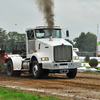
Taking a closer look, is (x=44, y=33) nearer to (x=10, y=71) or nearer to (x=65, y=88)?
(x=10, y=71)

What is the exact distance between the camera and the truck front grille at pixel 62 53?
15430mm

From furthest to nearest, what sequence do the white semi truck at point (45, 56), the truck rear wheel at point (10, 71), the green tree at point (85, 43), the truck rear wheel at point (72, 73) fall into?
1. the green tree at point (85, 43)
2. the truck rear wheel at point (10, 71)
3. the truck rear wheel at point (72, 73)
4. the white semi truck at point (45, 56)

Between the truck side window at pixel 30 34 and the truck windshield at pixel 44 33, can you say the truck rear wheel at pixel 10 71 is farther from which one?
the truck windshield at pixel 44 33

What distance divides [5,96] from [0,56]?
11.2 metres

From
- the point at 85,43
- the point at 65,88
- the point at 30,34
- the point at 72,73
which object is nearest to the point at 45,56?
the point at 30,34

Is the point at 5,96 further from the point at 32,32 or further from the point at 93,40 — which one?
the point at 93,40

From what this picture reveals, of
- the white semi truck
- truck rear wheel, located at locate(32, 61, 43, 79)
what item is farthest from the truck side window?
truck rear wheel, located at locate(32, 61, 43, 79)

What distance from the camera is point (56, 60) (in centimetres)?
1543

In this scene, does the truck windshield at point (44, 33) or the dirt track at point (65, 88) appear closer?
the dirt track at point (65, 88)

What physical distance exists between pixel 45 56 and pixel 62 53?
3.28ft

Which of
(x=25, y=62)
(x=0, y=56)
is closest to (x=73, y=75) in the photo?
(x=25, y=62)

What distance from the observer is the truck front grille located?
50.6 feet

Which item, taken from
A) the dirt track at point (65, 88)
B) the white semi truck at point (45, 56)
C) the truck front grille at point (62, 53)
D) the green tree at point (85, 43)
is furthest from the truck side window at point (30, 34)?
the green tree at point (85, 43)

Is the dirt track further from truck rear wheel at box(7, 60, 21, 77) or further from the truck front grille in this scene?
truck rear wheel at box(7, 60, 21, 77)
